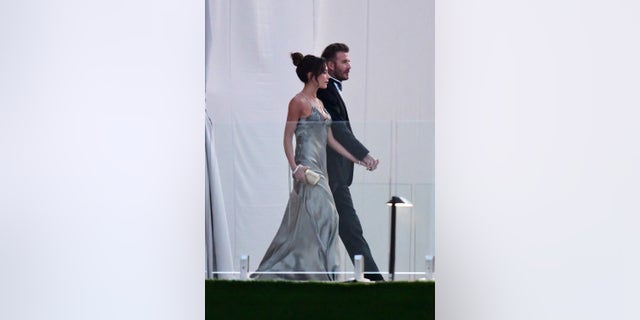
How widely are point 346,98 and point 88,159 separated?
3.54ft

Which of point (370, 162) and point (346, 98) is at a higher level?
point (346, 98)

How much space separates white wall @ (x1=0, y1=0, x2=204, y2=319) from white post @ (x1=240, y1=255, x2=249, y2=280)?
296 millimetres

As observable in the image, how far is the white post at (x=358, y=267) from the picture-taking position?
330 cm

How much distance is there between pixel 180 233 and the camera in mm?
3215

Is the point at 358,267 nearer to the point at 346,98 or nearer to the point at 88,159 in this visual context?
the point at 346,98

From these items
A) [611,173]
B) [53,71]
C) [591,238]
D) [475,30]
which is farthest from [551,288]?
[53,71]

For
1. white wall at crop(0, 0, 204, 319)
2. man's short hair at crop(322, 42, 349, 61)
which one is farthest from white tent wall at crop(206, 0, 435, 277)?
white wall at crop(0, 0, 204, 319)

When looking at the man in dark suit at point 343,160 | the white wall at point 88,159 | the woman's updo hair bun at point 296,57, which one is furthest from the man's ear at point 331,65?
the white wall at point 88,159

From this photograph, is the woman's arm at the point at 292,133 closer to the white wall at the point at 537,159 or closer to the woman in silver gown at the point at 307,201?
the woman in silver gown at the point at 307,201

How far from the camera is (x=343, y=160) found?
10.9 ft

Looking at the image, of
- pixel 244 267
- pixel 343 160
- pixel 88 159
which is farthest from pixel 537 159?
pixel 88 159

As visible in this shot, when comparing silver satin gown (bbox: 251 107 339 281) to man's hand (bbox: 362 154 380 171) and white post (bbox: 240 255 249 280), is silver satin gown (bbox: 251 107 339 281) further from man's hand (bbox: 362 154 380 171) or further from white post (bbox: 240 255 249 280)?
man's hand (bbox: 362 154 380 171)

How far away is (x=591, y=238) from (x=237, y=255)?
4.73 ft

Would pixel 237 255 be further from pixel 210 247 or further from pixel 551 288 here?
pixel 551 288
